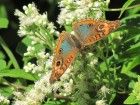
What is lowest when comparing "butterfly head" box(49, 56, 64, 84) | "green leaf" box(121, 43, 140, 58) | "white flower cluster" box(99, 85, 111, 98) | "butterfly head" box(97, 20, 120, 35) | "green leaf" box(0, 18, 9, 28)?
"white flower cluster" box(99, 85, 111, 98)

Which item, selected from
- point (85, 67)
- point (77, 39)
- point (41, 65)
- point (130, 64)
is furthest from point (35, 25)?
point (130, 64)

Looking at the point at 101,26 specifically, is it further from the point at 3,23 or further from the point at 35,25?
the point at 3,23

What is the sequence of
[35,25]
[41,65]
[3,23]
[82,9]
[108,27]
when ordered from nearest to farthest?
[108,27], [82,9], [41,65], [35,25], [3,23]

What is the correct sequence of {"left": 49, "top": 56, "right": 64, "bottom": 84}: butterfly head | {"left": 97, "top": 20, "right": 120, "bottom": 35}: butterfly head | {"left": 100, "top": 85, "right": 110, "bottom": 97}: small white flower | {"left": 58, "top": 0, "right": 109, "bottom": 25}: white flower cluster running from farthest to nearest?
1. {"left": 58, "top": 0, "right": 109, "bottom": 25}: white flower cluster
2. {"left": 100, "top": 85, "right": 110, "bottom": 97}: small white flower
3. {"left": 97, "top": 20, "right": 120, "bottom": 35}: butterfly head
4. {"left": 49, "top": 56, "right": 64, "bottom": 84}: butterfly head

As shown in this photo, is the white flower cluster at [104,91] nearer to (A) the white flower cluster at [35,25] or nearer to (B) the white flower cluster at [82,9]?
(B) the white flower cluster at [82,9]

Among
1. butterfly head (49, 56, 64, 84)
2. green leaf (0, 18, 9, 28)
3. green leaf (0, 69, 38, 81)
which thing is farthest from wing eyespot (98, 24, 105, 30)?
green leaf (0, 18, 9, 28)

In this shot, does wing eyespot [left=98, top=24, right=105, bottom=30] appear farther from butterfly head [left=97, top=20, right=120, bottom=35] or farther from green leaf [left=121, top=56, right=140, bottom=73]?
green leaf [left=121, top=56, right=140, bottom=73]
